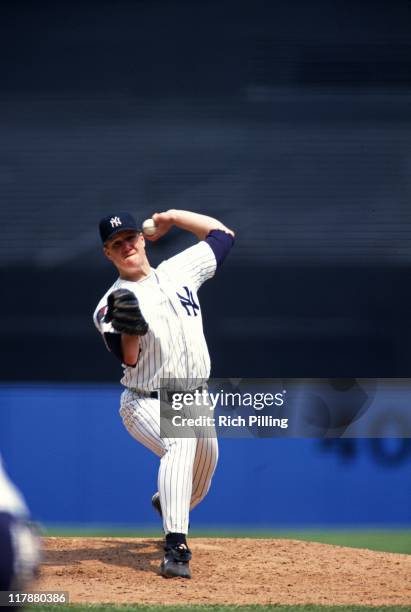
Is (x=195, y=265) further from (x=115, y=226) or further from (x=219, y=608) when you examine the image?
(x=219, y=608)

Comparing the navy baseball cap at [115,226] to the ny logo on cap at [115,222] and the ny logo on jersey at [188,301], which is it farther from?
the ny logo on jersey at [188,301]

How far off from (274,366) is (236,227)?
90cm

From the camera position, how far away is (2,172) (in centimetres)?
669

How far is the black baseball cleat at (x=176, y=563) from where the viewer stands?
3.76m

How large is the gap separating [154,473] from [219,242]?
7.70 ft

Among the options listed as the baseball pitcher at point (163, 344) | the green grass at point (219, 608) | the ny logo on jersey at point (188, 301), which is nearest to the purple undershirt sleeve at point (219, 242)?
the baseball pitcher at point (163, 344)

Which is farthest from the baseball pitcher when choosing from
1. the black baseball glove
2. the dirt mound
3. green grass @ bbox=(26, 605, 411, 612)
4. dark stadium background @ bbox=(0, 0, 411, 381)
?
dark stadium background @ bbox=(0, 0, 411, 381)

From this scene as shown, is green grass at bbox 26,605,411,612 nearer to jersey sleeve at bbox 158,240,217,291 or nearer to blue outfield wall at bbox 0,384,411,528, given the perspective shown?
jersey sleeve at bbox 158,240,217,291

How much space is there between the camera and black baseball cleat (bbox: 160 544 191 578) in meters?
3.76

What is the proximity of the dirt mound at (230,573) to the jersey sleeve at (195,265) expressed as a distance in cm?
112

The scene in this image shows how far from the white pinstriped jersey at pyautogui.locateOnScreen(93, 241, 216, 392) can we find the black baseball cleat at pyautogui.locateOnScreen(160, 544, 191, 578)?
0.60 metres

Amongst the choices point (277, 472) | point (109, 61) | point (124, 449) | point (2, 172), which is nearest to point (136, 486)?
point (124, 449)

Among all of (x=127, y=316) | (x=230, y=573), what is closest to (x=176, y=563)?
(x=230, y=573)

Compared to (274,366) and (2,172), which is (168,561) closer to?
(274,366)
